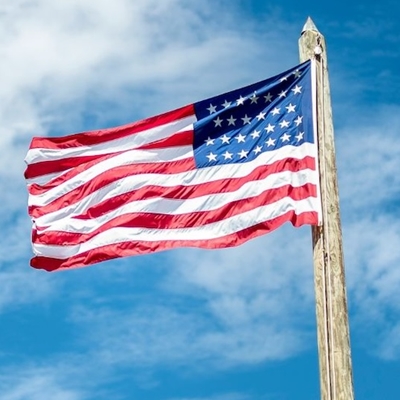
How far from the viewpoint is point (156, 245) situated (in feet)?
43.4

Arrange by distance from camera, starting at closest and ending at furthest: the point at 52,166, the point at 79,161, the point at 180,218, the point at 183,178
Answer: the point at 180,218 → the point at 183,178 → the point at 79,161 → the point at 52,166

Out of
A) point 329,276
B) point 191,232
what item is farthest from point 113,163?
point 329,276

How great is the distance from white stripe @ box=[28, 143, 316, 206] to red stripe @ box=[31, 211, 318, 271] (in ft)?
2.63

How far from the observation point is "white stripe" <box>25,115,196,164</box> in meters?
13.9

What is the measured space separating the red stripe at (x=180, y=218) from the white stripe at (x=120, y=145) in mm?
1069

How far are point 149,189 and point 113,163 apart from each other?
0.79m

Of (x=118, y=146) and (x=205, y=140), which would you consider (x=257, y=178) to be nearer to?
(x=205, y=140)

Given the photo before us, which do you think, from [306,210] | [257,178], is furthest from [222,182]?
[306,210]

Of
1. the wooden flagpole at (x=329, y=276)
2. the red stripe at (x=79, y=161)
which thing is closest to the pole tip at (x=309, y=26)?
the wooden flagpole at (x=329, y=276)

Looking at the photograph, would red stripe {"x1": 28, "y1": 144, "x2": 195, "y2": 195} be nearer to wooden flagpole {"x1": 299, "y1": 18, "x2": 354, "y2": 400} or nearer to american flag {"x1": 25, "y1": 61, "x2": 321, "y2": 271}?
american flag {"x1": 25, "y1": 61, "x2": 321, "y2": 271}

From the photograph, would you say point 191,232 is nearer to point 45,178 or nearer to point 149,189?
point 149,189

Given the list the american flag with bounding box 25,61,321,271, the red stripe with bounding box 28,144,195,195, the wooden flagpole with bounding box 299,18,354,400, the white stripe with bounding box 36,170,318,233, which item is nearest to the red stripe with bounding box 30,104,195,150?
the american flag with bounding box 25,61,321,271

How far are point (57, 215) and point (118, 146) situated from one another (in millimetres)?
1262

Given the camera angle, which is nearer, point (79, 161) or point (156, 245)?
point (156, 245)
